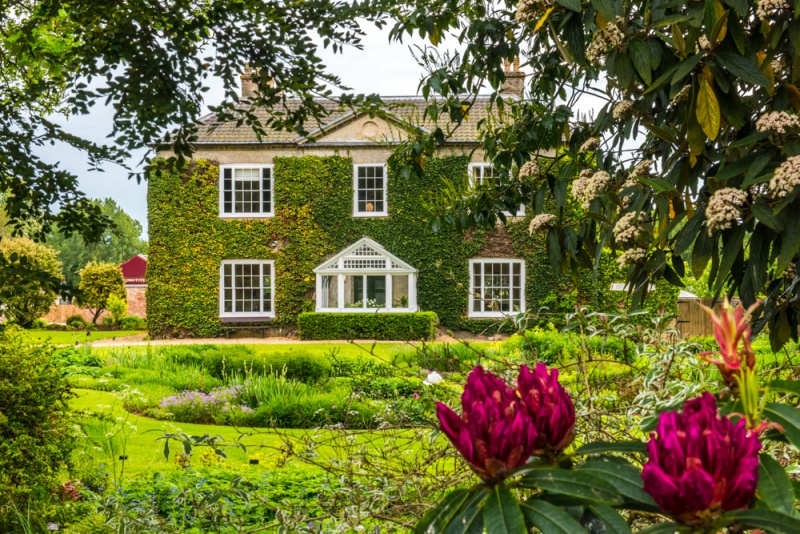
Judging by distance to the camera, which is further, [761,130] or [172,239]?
[172,239]

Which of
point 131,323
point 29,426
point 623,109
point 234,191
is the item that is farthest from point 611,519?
point 131,323

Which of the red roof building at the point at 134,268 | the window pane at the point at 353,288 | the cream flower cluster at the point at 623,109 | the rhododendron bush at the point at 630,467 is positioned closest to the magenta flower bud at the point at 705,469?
the rhododendron bush at the point at 630,467

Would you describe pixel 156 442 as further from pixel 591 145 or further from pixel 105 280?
pixel 105 280

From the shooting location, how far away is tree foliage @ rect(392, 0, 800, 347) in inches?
71.4

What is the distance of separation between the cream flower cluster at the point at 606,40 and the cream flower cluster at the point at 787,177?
585mm

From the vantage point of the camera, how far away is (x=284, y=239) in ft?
63.3

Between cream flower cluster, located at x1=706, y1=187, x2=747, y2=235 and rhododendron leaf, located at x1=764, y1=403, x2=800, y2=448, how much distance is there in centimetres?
118

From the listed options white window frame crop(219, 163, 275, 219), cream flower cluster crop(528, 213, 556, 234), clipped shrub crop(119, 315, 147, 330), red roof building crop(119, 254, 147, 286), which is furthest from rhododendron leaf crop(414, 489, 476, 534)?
red roof building crop(119, 254, 147, 286)

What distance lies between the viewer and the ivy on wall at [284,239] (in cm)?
1895

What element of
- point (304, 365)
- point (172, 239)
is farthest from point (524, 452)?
point (172, 239)

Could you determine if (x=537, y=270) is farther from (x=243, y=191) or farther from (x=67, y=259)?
(x=67, y=259)

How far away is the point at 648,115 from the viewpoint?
257 centimetres

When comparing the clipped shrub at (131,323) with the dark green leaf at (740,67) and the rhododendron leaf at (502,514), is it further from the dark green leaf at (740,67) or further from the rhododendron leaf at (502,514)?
the rhododendron leaf at (502,514)

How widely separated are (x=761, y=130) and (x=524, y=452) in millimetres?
1572
